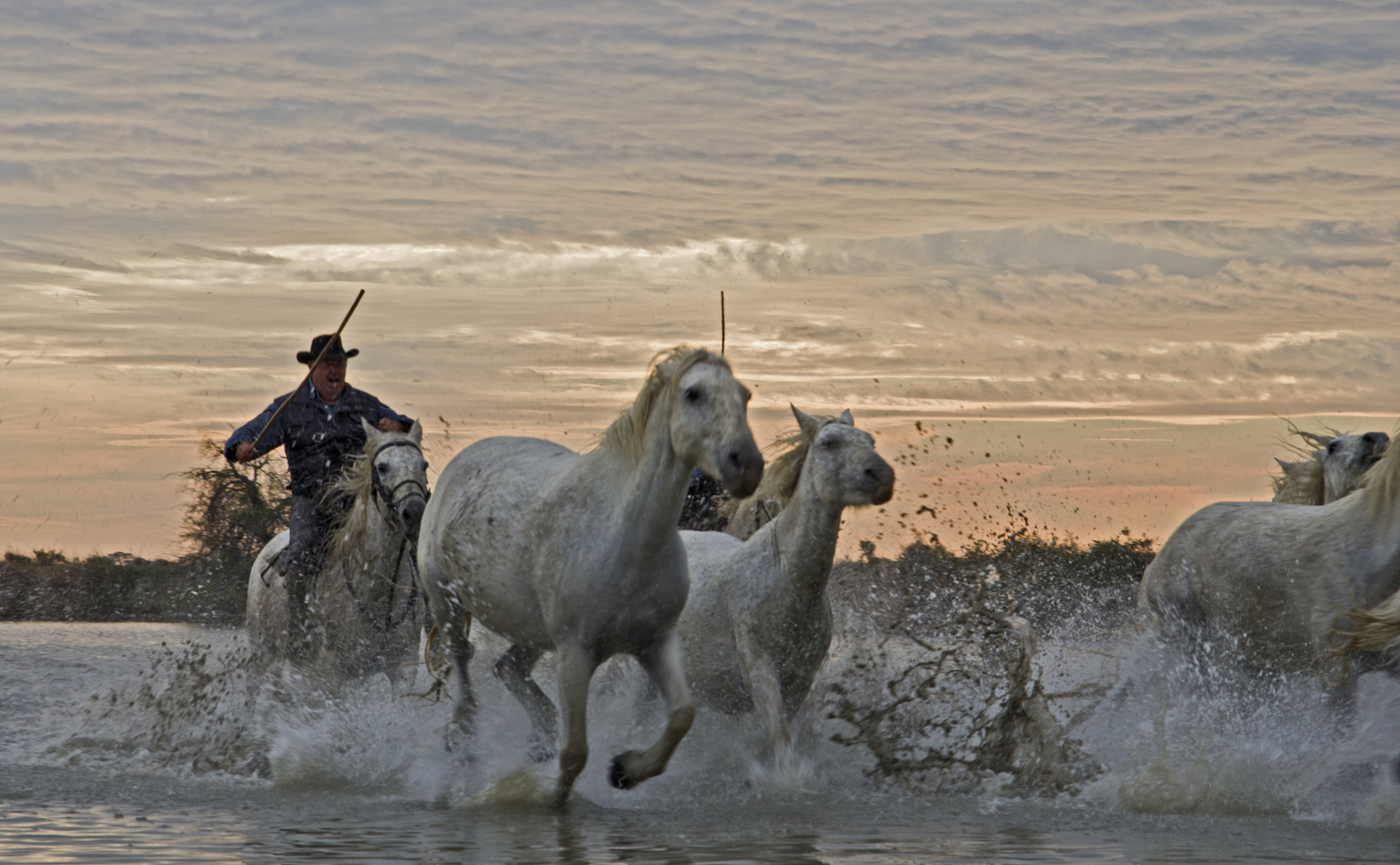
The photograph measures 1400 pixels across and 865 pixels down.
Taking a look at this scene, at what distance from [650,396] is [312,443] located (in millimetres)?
3320

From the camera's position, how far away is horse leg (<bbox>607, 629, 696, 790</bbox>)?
19.6 ft

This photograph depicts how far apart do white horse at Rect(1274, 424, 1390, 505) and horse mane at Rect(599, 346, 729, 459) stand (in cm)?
404

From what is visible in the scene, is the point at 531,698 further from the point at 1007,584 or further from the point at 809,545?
the point at 1007,584

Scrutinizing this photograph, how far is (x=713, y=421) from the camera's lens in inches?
218

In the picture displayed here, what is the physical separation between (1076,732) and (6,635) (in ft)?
72.5

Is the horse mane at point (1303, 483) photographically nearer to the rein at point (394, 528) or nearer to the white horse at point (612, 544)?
the white horse at point (612, 544)

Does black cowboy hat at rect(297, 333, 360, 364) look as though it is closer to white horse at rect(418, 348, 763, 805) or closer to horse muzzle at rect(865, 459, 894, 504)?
white horse at rect(418, 348, 763, 805)

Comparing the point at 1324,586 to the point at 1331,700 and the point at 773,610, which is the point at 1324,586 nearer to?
the point at 1331,700

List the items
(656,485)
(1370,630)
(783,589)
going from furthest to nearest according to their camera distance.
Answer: (783,589) → (1370,630) → (656,485)

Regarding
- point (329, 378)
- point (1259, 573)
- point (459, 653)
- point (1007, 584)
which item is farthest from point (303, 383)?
point (1007, 584)

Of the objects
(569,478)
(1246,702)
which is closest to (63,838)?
(569,478)

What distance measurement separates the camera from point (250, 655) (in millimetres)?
9164

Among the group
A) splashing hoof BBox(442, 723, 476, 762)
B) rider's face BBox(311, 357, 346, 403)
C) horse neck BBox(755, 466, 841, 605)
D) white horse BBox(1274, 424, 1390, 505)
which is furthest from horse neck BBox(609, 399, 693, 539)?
white horse BBox(1274, 424, 1390, 505)

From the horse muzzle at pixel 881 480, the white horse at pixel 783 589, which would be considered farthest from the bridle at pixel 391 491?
the horse muzzle at pixel 881 480
